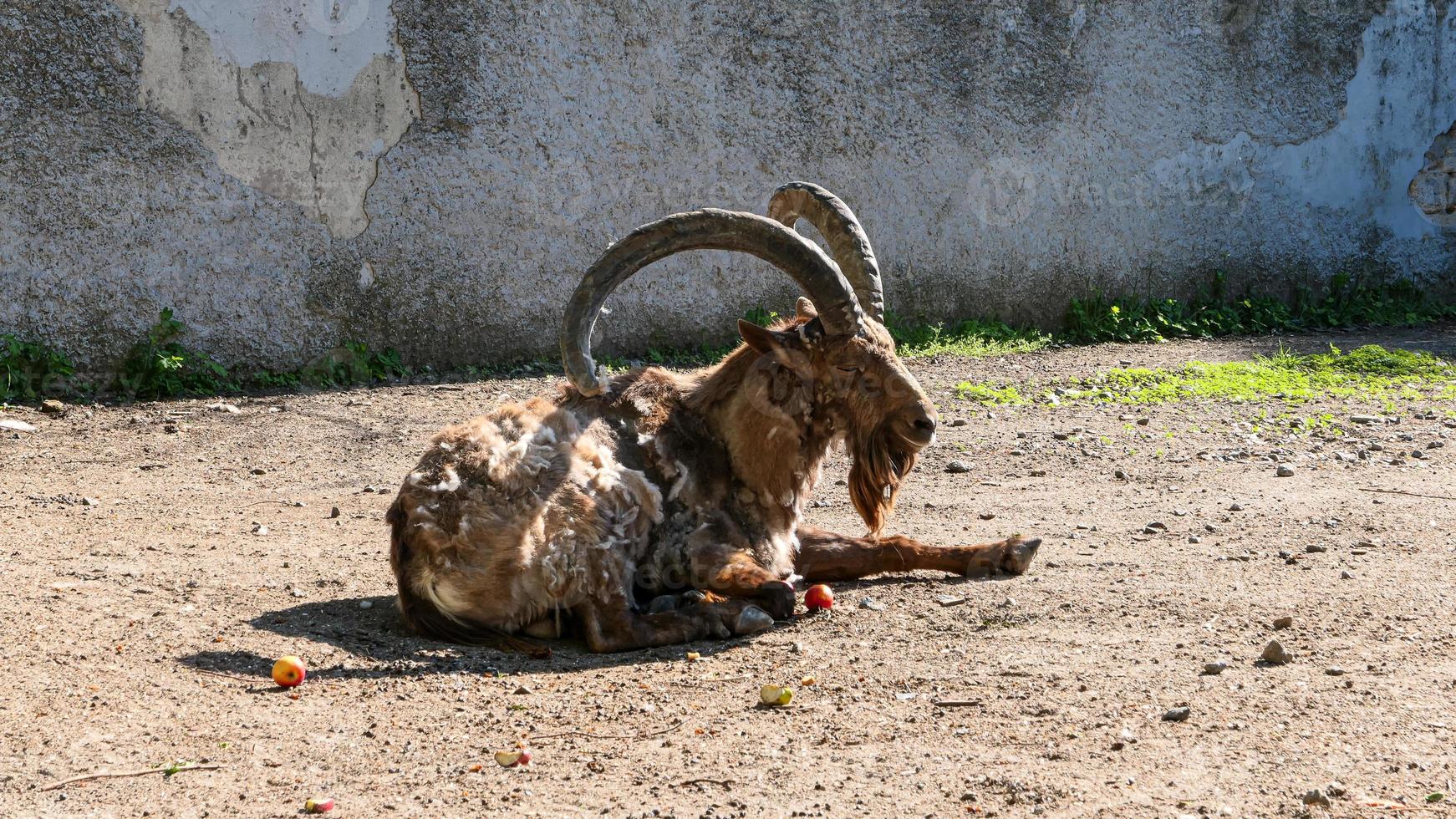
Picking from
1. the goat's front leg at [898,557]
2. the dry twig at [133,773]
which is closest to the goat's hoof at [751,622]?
the goat's front leg at [898,557]

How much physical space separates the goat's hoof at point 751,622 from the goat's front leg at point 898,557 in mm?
823

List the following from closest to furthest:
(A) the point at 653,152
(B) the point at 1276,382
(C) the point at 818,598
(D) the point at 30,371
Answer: (C) the point at 818,598 → (D) the point at 30,371 → (B) the point at 1276,382 → (A) the point at 653,152

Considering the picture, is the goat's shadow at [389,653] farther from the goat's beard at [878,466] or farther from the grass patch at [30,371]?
the grass patch at [30,371]

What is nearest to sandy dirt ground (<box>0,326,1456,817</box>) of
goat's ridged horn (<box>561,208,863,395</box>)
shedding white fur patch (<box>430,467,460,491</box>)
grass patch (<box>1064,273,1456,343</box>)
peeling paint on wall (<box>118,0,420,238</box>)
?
shedding white fur patch (<box>430,467,460,491</box>)

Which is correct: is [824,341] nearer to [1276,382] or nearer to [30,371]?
[1276,382]

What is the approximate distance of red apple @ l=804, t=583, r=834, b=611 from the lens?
17.2 feet

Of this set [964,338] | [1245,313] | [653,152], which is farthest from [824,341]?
[1245,313]

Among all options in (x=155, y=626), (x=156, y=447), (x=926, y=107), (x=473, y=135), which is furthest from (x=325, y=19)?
(x=155, y=626)

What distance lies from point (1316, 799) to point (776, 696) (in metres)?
1.56

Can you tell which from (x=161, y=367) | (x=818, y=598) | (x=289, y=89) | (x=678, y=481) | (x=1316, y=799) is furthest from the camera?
(x=289, y=89)

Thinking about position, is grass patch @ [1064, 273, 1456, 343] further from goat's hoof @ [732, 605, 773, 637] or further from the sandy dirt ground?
goat's hoof @ [732, 605, 773, 637]

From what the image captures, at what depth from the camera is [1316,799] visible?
325cm

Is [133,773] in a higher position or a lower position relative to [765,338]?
lower

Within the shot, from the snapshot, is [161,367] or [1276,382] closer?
[161,367]
